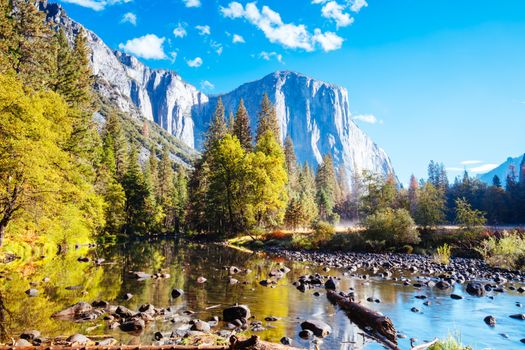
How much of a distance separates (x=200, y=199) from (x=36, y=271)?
39.2 m

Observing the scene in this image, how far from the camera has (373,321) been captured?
10125mm

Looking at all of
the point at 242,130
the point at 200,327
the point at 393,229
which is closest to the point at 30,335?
the point at 200,327

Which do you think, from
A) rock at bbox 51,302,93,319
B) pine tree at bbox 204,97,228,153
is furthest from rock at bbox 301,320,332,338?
pine tree at bbox 204,97,228,153

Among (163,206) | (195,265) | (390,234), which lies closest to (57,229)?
(195,265)

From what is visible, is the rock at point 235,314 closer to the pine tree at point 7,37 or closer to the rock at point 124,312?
the rock at point 124,312

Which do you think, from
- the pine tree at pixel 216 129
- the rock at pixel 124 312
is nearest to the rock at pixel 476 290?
the rock at pixel 124 312

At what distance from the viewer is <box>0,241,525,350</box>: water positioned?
981 cm

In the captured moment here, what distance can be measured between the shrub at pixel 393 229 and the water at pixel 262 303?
44.8 feet

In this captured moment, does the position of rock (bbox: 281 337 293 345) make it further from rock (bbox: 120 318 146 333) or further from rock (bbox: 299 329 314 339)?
rock (bbox: 120 318 146 333)

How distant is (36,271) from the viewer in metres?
20.2

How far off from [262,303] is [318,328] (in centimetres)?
386

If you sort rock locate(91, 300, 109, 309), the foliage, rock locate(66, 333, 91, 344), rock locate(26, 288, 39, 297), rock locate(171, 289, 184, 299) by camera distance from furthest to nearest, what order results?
the foliage < rock locate(171, 289, 184, 299) < rock locate(26, 288, 39, 297) < rock locate(91, 300, 109, 309) < rock locate(66, 333, 91, 344)

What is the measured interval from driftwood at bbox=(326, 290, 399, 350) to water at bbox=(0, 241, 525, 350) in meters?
0.29

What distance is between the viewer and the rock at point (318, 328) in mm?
9859
